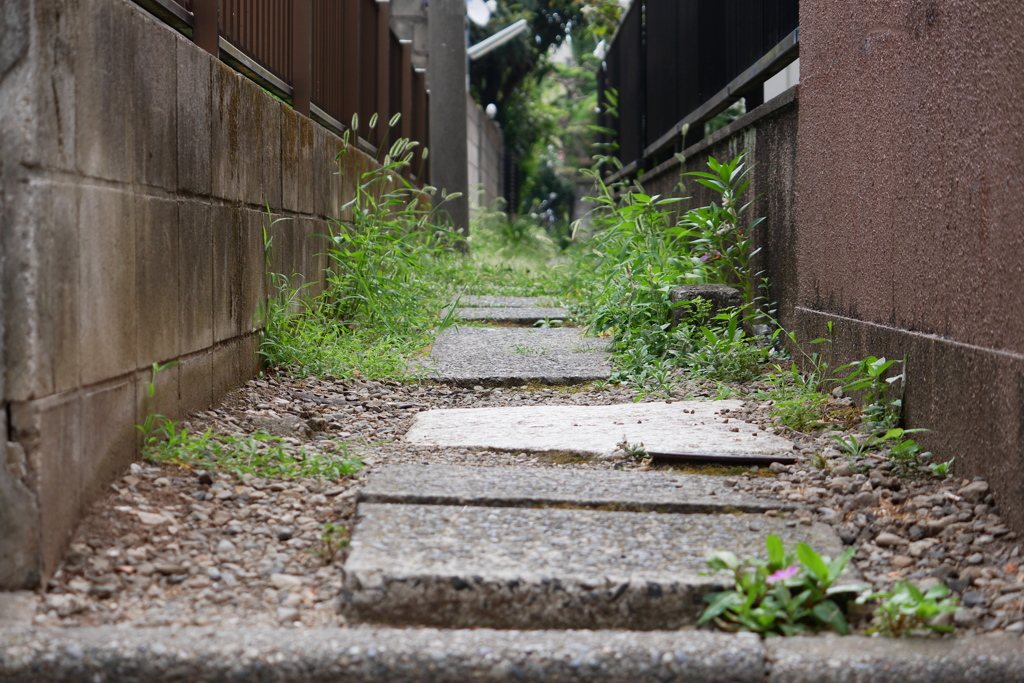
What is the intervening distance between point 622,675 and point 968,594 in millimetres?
621

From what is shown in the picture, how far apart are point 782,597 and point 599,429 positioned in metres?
1.11

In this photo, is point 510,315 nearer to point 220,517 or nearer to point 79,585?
point 220,517

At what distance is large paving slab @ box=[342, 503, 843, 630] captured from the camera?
1.40m

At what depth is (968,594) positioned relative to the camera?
145 centimetres

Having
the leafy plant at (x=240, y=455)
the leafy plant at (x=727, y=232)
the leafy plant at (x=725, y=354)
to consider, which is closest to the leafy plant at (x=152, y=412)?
the leafy plant at (x=240, y=455)

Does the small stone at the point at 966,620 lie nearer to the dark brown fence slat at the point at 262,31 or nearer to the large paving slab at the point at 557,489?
the large paving slab at the point at 557,489

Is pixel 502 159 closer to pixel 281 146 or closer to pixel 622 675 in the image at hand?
pixel 281 146

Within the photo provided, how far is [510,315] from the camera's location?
503 cm

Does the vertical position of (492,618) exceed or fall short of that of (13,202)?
it falls short

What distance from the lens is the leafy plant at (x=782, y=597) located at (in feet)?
4.47

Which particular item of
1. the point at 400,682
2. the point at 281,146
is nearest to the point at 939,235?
the point at 400,682

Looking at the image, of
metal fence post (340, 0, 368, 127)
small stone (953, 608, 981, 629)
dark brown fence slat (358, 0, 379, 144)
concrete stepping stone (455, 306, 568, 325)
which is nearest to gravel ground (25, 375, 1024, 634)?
small stone (953, 608, 981, 629)

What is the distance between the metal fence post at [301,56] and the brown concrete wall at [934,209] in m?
2.11

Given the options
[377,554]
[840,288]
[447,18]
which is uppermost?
[447,18]
